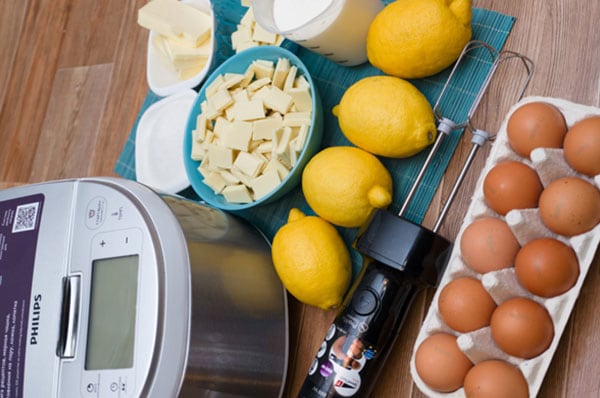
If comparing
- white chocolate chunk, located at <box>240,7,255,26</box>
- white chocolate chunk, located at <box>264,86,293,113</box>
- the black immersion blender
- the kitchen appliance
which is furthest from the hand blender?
white chocolate chunk, located at <box>240,7,255,26</box>

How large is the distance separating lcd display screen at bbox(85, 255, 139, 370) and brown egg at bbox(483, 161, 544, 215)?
1.25 ft

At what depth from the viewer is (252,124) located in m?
0.82

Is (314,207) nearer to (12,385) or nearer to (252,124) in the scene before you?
(252,124)

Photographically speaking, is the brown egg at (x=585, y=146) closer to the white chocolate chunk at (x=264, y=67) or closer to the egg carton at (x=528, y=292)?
the egg carton at (x=528, y=292)

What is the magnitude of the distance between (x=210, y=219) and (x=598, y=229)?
17.5 inches

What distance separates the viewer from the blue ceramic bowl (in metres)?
0.80

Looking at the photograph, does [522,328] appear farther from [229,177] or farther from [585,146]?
[229,177]

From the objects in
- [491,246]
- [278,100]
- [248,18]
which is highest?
[248,18]

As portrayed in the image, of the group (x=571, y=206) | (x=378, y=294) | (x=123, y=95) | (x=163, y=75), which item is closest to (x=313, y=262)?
(x=378, y=294)

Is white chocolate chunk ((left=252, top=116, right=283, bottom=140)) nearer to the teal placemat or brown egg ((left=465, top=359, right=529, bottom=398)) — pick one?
the teal placemat

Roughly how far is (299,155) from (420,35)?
211 millimetres

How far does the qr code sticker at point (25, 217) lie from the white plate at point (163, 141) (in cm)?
22

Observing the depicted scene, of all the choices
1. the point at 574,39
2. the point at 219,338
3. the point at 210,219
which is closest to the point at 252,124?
the point at 210,219

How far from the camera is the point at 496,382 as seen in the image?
573 mm
